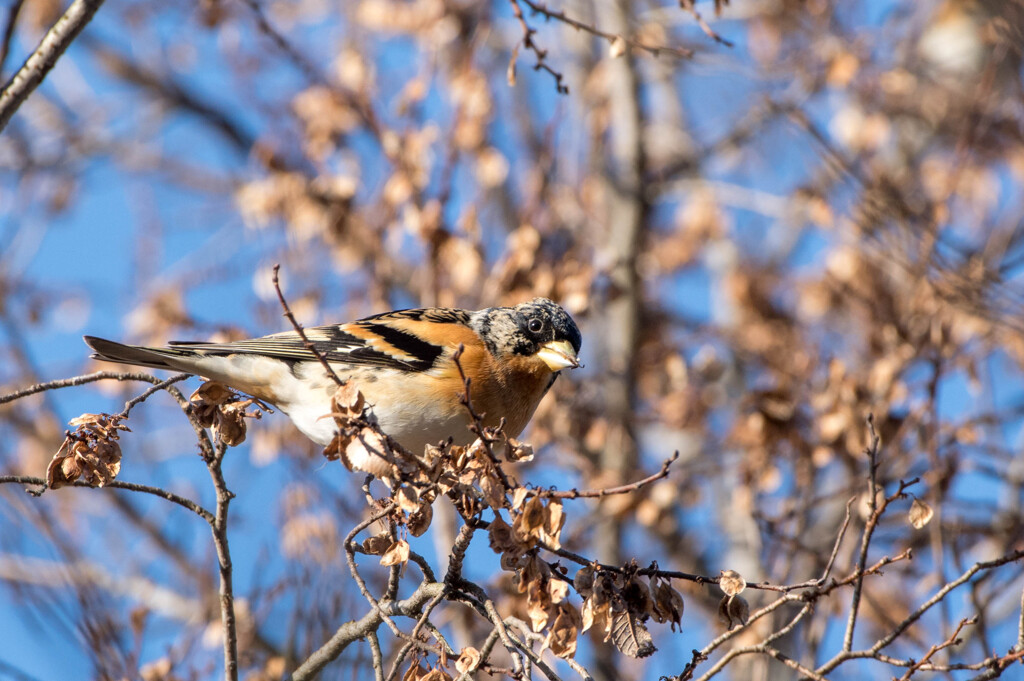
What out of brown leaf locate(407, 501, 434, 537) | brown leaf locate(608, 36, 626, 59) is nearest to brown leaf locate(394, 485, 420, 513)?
brown leaf locate(407, 501, 434, 537)

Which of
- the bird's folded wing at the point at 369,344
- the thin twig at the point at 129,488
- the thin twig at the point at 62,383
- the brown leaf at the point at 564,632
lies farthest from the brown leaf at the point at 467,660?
the bird's folded wing at the point at 369,344

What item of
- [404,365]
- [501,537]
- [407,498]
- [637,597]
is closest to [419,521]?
[407,498]

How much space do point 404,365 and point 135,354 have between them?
1145 millimetres

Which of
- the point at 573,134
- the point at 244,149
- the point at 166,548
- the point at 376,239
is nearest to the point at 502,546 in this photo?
the point at 376,239

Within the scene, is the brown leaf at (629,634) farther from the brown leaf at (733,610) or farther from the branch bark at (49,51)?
the branch bark at (49,51)

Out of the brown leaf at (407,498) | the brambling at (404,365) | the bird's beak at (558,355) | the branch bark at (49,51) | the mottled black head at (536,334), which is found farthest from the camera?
the mottled black head at (536,334)

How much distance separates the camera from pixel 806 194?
812 centimetres

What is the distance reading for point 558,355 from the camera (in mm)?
4375

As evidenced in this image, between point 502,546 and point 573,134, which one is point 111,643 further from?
point 573,134

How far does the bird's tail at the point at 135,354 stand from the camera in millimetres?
3559

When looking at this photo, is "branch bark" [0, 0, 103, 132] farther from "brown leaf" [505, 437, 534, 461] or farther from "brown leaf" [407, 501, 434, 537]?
"brown leaf" [505, 437, 534, 461]

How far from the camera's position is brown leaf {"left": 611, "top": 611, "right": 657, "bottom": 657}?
250cm

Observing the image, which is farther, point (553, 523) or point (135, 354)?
point (135, 354)

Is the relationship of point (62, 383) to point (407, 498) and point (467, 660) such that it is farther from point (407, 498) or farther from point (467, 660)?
point (467, 660)
